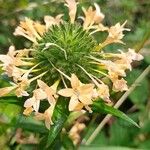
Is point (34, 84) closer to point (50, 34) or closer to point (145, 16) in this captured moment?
point (50, 34)

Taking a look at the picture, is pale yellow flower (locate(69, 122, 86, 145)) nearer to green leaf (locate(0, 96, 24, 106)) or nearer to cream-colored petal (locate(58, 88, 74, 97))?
green leaf (locate(0, 96, 24, 106))

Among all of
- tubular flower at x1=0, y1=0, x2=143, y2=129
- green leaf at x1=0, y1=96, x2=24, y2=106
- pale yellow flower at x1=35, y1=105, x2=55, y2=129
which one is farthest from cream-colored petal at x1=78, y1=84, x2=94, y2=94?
green leaf at x1=0, y1=96, x2=24, y2=106

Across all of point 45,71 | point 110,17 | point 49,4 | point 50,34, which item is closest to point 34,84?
point 45,71

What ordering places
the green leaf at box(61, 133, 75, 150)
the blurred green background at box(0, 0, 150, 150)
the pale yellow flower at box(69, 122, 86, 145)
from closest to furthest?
the green leaf at box(61, 133, 75, 150), the pale yellow flower at box(69, 122, 86, 145), the blurred green background at box(0, 0, 150, 150)

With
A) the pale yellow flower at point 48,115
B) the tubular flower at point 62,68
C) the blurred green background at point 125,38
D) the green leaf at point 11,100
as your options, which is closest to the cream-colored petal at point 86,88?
the tubular flower at point 62,68

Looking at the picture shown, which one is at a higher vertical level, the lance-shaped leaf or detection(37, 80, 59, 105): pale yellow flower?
detection(37, 80, 59, 105): pale yellow flower

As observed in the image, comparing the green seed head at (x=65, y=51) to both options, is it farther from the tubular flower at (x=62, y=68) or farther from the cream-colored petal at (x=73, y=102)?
the cream-colored petal at (x=73, y=102)

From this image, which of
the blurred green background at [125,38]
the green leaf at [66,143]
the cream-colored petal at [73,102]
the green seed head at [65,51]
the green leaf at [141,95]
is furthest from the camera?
the green leaf at [141,95]
